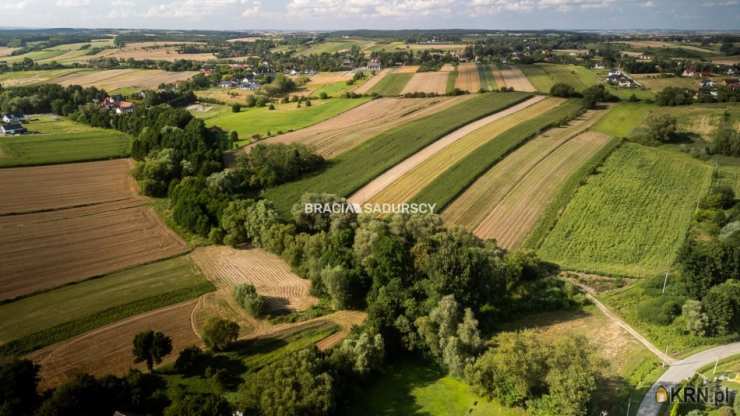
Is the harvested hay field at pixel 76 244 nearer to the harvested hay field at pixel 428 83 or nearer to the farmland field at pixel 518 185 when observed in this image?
the farmland field at pixel 518 185

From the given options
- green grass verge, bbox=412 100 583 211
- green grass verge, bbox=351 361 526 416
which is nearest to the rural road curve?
green grass verge, bbox=351 361 526 416

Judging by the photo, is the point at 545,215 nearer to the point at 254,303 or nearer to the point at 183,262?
the point at 254,303

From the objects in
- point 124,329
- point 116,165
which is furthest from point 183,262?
point 116,165

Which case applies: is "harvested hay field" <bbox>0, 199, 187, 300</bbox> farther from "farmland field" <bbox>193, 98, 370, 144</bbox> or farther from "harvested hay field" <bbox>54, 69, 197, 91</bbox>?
"harvested hay field" <bbox>54, 69, 197, 91</bbox>

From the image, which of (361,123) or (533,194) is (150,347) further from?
(361,123)

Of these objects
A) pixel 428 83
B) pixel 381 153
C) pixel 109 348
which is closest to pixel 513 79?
pixel 428 83
